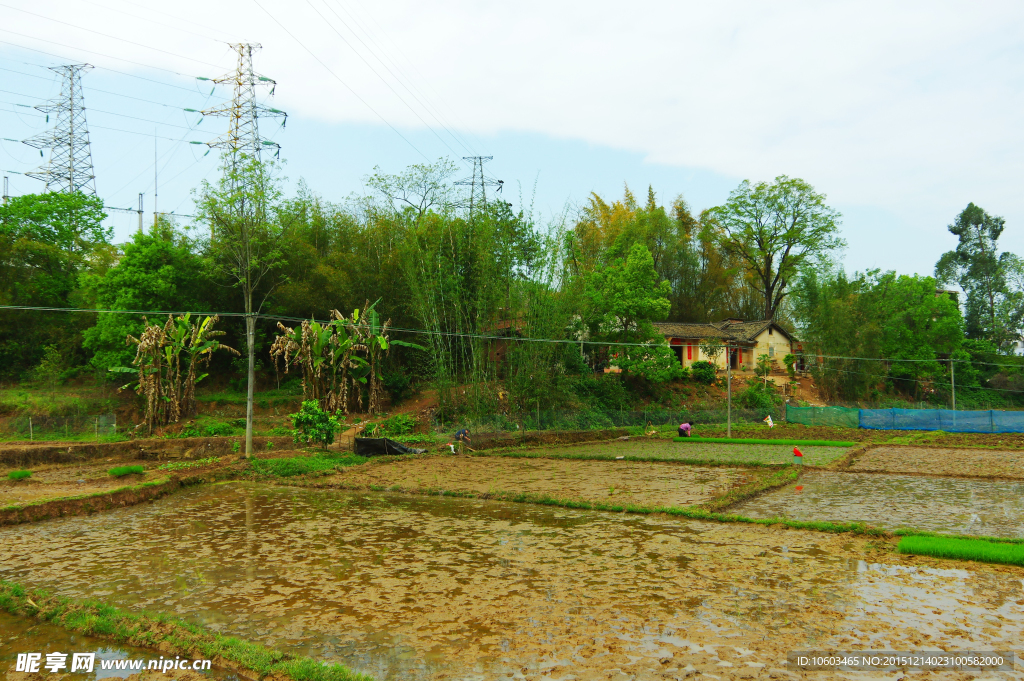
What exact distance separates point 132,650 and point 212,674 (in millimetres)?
1173

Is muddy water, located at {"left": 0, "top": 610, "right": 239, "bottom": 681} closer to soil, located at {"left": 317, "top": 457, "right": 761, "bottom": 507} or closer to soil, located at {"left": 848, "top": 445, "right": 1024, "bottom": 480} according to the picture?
soil, located at {"left": 317, "top": 457, "right": 761, "bottom": 507}

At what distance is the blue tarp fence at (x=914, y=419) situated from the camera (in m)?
25.3

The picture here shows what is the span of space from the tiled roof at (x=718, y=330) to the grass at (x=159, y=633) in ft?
114

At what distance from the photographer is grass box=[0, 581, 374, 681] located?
5.08 meters

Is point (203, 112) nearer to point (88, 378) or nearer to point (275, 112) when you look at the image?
point (275, 112)

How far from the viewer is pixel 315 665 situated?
16.7 feet

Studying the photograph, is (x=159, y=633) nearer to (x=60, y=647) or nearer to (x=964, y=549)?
(x=60, y=647)

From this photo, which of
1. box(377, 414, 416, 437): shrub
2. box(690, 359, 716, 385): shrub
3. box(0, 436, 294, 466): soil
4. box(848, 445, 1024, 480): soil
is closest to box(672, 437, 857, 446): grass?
box(848, 445, 1024, 480): soil

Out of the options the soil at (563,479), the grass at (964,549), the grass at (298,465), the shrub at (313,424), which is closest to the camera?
the grass at (964,549)

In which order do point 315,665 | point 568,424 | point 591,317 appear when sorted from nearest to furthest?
point 315,665, point 568,424, point 591,317

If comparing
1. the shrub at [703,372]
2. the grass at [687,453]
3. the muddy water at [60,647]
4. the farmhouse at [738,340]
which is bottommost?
the grass at [687,453]

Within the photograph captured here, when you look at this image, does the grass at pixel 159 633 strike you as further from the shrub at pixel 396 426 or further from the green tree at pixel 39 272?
the green tree at pixel 39 272

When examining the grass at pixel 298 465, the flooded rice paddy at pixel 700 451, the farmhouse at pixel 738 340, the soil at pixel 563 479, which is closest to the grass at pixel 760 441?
the flooded rice paddy at pixel 700 451

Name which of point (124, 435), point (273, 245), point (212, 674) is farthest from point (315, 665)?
point (273, 245)
